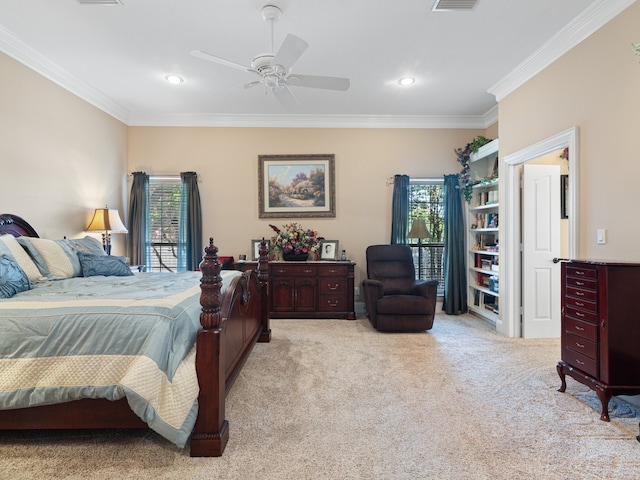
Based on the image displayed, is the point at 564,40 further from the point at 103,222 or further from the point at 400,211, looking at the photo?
the point at 103,222

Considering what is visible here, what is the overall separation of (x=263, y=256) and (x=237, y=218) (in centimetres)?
169

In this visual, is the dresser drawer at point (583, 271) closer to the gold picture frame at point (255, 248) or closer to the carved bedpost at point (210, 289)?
the carved bedpost at point (210, 289)

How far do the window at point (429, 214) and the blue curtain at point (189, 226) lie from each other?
3341 mm

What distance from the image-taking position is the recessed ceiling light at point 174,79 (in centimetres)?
388

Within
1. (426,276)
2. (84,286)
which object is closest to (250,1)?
(84,286)

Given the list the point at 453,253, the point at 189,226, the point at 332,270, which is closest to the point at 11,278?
the point at 189,226

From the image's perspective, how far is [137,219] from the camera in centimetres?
507

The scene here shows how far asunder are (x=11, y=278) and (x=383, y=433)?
107 inches

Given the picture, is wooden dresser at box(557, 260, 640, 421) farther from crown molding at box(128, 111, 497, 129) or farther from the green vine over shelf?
crown molding at box(128, 111, 497, 129)

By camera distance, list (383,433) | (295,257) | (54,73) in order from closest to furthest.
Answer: (383,433) < (54,73) < (295,257)

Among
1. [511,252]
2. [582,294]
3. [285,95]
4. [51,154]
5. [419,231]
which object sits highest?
[285,95]

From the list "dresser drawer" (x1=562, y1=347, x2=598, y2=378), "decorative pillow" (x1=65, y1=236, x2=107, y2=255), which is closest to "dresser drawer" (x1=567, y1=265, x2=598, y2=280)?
"dresser drawer" (x1=562, y1=347, x2=598, y2=378)

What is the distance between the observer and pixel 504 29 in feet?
9.85

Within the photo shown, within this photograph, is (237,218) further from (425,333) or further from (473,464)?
(473,464)
